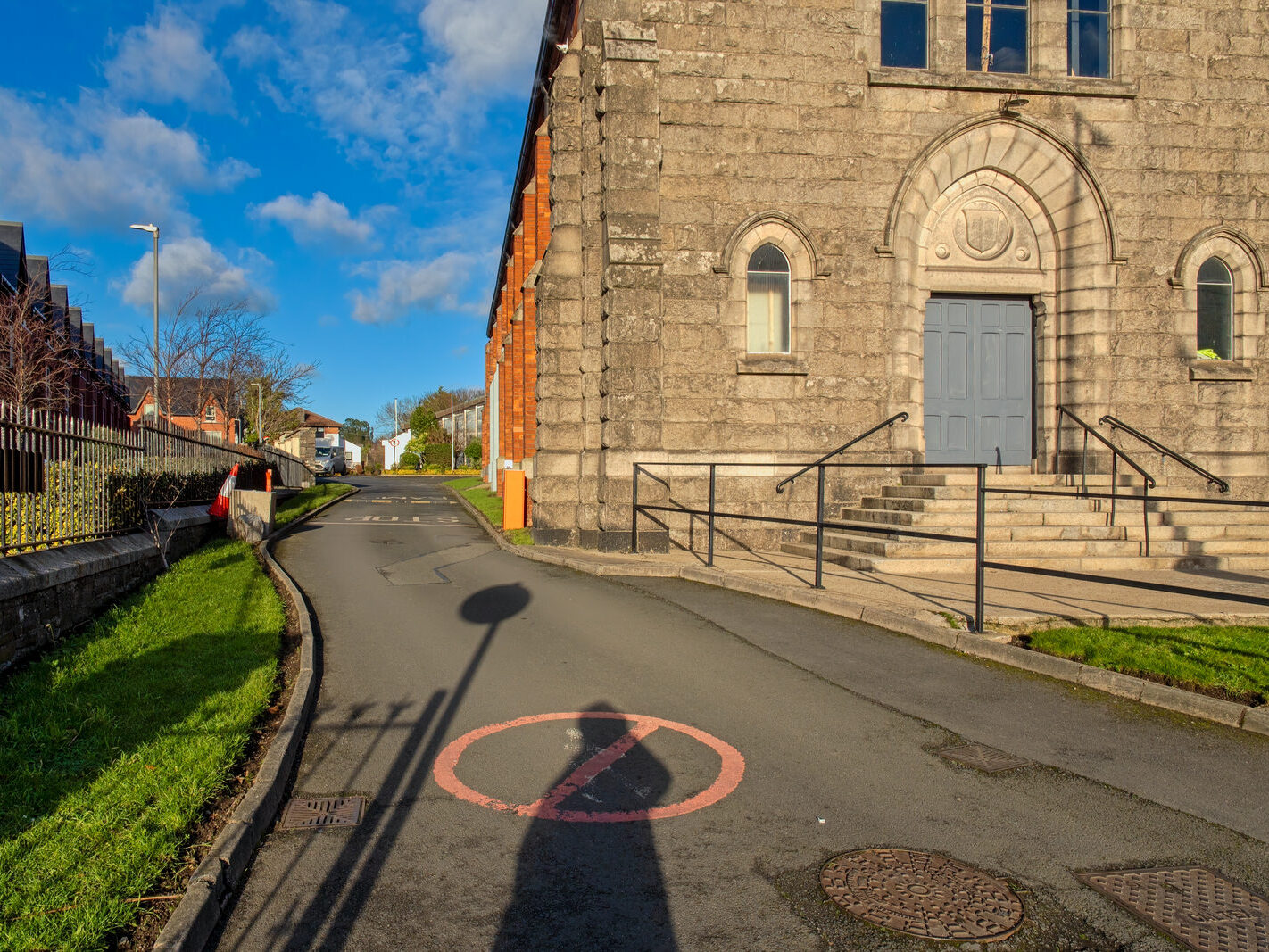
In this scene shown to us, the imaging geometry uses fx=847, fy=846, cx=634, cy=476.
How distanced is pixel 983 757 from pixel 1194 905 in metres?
1.63

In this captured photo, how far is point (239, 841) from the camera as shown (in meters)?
3.55

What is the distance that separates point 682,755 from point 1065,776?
2070 millimetres

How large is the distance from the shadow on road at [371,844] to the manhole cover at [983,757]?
2990 mm

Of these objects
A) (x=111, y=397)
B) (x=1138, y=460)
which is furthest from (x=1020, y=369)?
(x=111, y=397)

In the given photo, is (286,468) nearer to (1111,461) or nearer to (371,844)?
(1111,461)

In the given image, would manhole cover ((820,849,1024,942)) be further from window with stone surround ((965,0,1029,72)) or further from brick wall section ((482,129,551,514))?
brick wall section ((482,129,551,514))

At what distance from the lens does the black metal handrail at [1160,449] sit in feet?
44.0

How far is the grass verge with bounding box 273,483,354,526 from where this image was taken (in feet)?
63.6

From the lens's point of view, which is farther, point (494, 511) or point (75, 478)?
point (494, 511)

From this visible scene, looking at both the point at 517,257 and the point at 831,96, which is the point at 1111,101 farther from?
the point at 517,257

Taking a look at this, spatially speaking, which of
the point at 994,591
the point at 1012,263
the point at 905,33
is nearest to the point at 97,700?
the point at 994,591

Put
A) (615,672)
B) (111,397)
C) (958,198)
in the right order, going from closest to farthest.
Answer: (615,672) < (958,198) < (111,397)

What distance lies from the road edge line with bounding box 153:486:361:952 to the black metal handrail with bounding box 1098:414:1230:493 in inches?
505

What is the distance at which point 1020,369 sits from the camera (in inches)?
576
